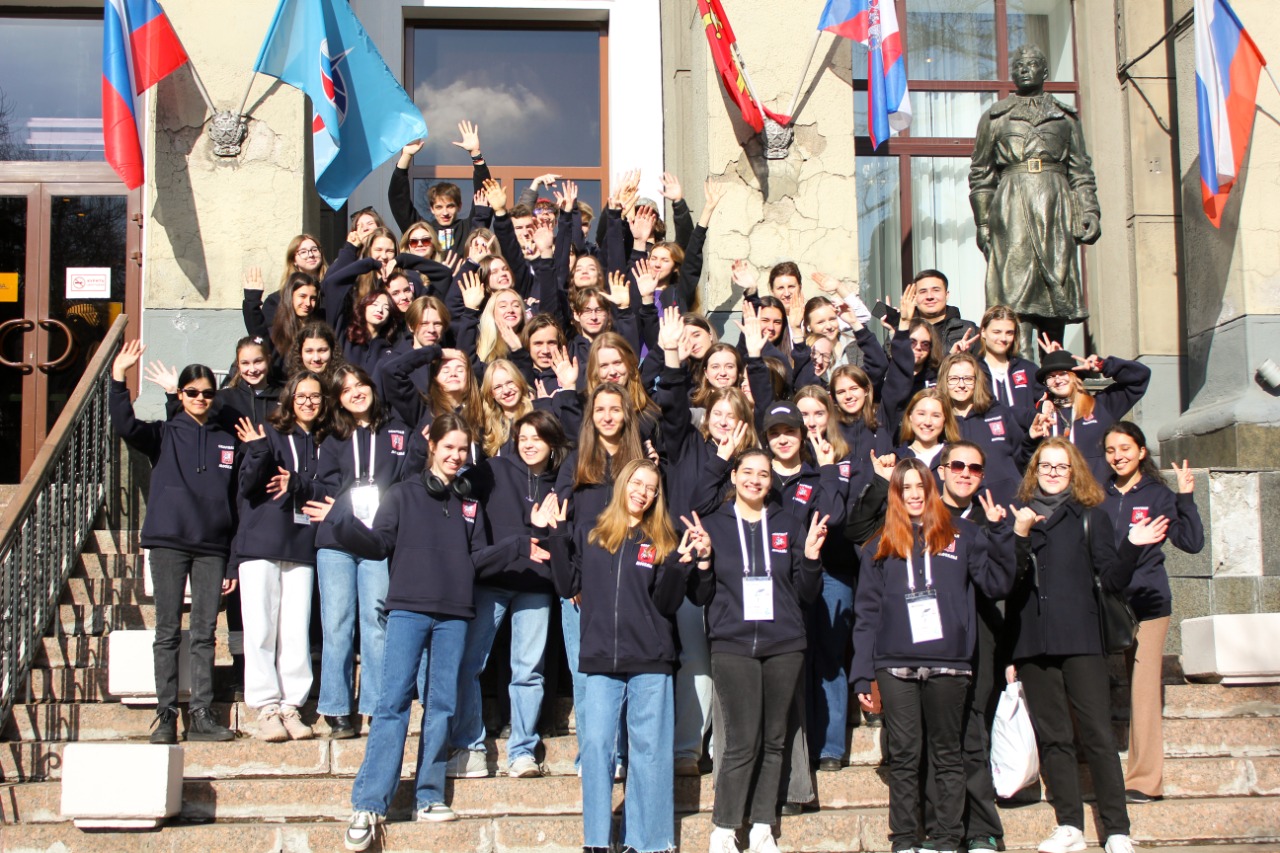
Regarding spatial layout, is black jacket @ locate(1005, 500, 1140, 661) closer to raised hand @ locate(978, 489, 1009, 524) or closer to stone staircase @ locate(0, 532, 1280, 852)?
raised hand @ locate(978, 489, 1009, 524)

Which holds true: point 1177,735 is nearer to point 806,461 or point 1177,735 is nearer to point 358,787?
point 806,461

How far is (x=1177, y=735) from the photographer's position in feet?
24.0

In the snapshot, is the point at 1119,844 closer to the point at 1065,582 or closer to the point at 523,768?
the point at 1065,582

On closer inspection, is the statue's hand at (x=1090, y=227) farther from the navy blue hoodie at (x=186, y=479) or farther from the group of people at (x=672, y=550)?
the navy blue hoodie at (x=186, y=479)

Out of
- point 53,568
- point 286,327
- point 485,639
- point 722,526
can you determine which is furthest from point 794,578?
point 53,568

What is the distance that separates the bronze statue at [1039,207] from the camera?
10.1 meters

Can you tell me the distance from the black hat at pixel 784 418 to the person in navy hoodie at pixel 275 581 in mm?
2335

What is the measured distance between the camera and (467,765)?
672 centimetres

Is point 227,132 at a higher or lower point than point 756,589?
higher

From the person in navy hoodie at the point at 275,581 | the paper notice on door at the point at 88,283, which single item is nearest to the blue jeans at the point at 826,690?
the person in navy hoodie at the point at 275,581

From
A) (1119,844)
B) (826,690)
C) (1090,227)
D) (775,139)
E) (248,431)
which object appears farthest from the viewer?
(775,139)

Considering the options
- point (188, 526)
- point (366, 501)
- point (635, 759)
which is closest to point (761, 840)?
point (635, 759)

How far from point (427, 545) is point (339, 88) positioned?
4777 mm

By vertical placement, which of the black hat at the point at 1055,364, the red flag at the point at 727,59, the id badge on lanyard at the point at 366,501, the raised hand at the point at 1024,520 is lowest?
the raised hand at the point at 1024,520
